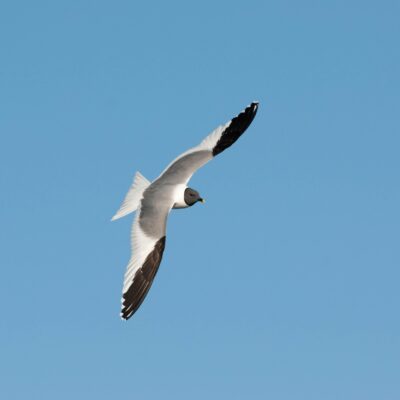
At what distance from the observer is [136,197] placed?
89.3 feet

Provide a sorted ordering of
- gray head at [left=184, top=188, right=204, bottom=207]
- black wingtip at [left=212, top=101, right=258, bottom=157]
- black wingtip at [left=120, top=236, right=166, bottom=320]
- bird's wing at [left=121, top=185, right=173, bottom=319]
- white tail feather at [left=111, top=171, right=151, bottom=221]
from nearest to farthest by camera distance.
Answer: black wingtip at [left=120, top=236, right=166, bottom=320] → bird's wing at [left=121, top=185, right=173, bottom=319] → white tail feather at [left=111, top=171, right=151, bottom=221] → gray head at [left=184, top=188, right=204, bottom=207] → black wingtip at [left=212, top=101, right=258, bottom=157]

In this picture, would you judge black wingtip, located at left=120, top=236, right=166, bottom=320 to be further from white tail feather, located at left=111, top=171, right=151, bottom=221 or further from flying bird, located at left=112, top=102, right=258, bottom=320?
white tail feather, located at left=111, top=171, right=151, bottom=221

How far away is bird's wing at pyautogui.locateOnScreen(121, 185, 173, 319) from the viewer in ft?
84.9

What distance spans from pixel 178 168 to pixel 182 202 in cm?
82

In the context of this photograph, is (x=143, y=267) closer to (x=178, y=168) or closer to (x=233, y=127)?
(x=178, y=168)

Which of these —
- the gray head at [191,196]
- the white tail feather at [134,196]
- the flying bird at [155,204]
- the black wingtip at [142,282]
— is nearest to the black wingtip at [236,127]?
the flying bird at [155,204]

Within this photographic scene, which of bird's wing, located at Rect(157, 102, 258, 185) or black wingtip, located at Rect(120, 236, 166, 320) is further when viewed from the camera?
bird's wing, located at Rect(157, 102, 258, 185)

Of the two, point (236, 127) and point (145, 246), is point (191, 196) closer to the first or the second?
point (145, 246)

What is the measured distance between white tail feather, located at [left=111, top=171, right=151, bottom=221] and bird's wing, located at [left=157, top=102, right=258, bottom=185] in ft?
1.47

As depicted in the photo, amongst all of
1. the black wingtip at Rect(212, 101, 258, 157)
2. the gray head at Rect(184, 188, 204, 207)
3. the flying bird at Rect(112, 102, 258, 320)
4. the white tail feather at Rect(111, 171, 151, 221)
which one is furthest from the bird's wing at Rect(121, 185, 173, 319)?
the black wingtip at Rect(212, 101, 258, 157)

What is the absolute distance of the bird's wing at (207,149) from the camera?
2752 cm

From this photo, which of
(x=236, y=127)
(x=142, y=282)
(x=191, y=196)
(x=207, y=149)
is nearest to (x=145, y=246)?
(x=142, y=282)

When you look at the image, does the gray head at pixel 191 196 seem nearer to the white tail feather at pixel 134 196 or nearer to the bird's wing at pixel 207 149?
the bird's wing at pixel 207 149

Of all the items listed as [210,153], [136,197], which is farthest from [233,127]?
[136,197]
